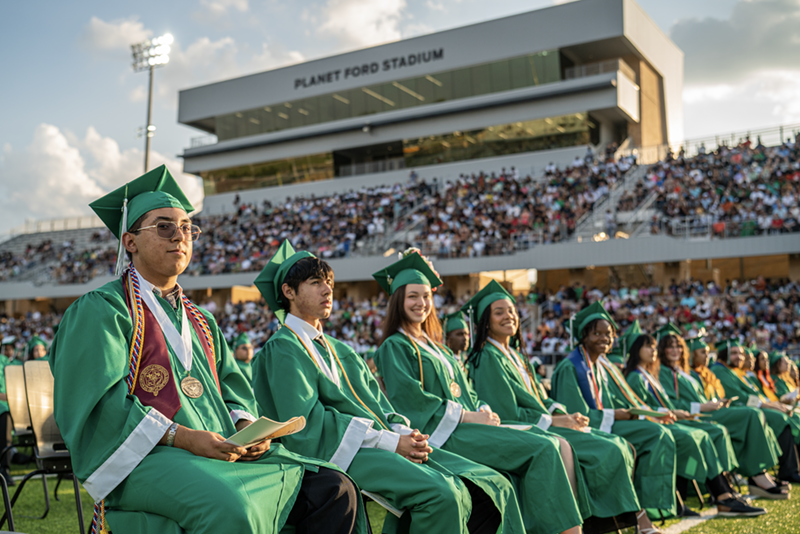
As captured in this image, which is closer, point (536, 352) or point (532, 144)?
point (536, 352)

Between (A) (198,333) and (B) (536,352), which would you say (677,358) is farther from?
(B) (536,352)

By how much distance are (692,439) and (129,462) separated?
17.7 feet

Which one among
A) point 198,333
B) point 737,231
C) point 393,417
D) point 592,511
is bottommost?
point 592,511

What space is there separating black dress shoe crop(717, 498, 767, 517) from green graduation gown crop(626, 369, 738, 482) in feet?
0.85

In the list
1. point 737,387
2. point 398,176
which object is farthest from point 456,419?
point 398,176

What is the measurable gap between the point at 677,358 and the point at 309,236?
2425 cm

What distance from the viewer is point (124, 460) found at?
2.71 m

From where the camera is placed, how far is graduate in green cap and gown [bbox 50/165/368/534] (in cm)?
267

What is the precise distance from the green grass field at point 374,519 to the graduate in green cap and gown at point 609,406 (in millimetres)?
394

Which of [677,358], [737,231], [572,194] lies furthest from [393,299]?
[572,194]

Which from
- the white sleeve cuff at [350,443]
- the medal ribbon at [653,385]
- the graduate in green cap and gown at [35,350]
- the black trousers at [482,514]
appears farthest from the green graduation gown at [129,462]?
the graduate in green cap and gown at [35,350]

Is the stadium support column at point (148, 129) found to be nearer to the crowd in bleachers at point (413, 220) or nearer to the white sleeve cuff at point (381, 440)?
the crowd in bleachers at point (413, 220)

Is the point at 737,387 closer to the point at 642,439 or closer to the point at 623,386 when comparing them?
the point at 623,386

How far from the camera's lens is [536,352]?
1855 centimetres
